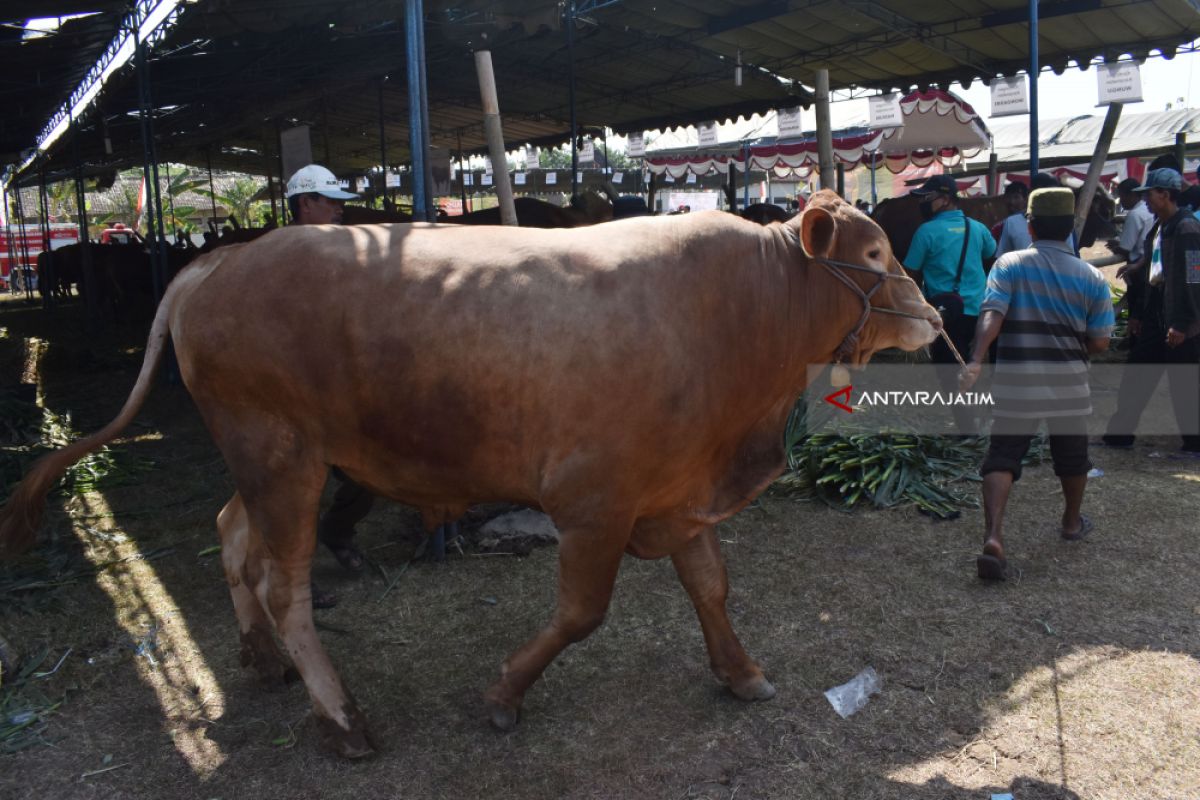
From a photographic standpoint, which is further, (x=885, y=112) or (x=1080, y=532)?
(x=885, y=112)

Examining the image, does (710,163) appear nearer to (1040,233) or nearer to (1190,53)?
(1190,53)

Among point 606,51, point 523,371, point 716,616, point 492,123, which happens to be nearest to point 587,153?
point 606,51

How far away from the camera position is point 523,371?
9.28 ft

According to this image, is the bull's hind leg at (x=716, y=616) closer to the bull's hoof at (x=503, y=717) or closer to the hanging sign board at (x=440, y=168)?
the bull's hoof at (x=503, y=717)

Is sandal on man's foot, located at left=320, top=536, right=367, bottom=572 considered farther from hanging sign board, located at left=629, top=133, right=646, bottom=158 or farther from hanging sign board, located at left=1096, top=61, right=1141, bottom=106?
hanging sign board, located at left=629, top=133, right=646, bottom=158

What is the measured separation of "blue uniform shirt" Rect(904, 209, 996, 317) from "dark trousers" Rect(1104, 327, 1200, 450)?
1.23m

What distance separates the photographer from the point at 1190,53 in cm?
1005

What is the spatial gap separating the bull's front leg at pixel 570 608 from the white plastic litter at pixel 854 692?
3.37 feet

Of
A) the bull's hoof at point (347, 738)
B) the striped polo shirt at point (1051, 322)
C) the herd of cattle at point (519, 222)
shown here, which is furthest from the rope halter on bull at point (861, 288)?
the herd of cattle at point (519, 222)

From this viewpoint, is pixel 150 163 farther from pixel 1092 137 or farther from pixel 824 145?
pixel 1092 137

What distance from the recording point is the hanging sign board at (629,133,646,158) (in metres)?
17.0

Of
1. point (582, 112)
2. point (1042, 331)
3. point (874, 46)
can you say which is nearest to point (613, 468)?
point (1042, 331)

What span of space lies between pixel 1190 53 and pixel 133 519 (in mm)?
11666

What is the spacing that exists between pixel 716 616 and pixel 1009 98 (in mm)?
9691
